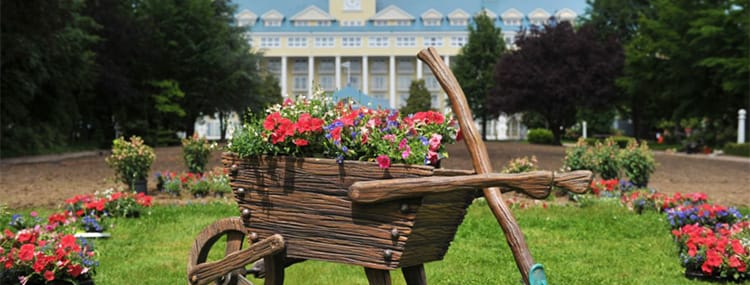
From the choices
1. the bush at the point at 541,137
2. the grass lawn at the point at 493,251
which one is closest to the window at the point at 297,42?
the bush at the point at 541,137

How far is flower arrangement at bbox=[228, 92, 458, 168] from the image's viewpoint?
127 inches

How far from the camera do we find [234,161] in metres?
3.60

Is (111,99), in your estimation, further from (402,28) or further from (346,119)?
(402,28)

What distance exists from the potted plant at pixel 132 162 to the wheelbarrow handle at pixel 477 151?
9383 mm

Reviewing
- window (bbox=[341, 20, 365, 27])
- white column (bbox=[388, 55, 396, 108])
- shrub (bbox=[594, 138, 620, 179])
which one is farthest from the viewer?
window (bbox=[341, 20, 365, 27])

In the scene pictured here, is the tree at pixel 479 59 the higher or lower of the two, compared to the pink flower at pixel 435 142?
higher

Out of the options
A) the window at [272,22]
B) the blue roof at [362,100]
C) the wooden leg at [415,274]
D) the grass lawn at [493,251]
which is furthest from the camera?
the window at [272,22]

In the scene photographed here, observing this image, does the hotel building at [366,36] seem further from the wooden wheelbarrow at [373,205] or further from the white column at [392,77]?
the wooden wheelbarrow at [373,205]

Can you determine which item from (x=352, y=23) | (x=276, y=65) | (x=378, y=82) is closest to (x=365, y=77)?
(x=378, y=82)

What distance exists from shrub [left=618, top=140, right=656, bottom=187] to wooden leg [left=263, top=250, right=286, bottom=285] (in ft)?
31.7

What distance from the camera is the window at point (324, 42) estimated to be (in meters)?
86.8

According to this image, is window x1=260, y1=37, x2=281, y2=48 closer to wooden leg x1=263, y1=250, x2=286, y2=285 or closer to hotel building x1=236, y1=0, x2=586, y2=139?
hotel building x1=236, y1=0, x2=586, y2=139

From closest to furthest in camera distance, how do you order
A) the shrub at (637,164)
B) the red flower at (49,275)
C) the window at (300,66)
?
the red flower at (49,275)
the shrub at (637,164)
the window at (300,66)

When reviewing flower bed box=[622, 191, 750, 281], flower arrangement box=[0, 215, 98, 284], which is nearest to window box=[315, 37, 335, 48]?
flower bed box=[622, 191, 750, 281]
